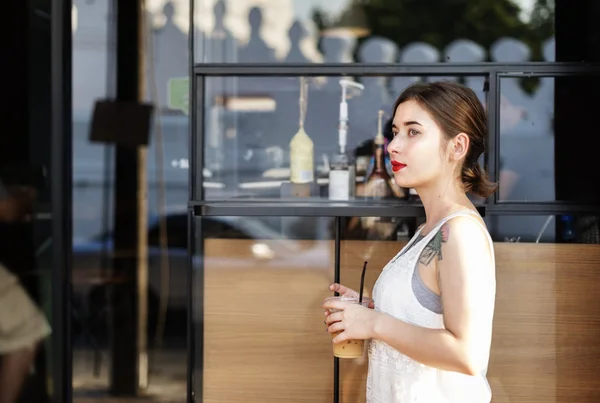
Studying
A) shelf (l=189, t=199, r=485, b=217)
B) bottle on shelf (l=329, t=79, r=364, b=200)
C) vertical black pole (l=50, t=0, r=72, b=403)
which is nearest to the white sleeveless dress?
shelf (l=189, t=199, r=485, b=217)

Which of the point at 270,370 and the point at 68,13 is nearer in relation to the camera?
the point at 270,370

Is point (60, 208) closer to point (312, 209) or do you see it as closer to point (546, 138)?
point (312, 209)

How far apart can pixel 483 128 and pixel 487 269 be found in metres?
0.36

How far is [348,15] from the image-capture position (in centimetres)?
360

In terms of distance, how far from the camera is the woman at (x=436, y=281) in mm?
1401

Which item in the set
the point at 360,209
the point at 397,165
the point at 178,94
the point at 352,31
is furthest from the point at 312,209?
the point at 178,94

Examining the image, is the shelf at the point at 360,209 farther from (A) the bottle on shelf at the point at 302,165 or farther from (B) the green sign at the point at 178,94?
(B) the green sign at the point at 178,94

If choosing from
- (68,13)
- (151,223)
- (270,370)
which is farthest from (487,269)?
(151,223)

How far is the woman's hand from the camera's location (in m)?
1.53

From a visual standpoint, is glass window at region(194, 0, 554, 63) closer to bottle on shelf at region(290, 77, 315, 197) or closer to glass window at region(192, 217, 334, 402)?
bottle on shelf at region(290, 77, 315, 197)

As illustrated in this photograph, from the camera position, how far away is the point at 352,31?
354 cm

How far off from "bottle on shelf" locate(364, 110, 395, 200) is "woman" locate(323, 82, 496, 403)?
0.86 m

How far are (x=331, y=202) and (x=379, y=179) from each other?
0.72ft

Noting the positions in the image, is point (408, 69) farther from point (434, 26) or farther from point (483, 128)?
point (434, 26)
